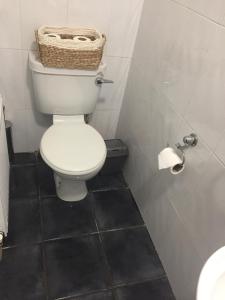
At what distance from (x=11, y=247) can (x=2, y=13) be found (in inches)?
47.5

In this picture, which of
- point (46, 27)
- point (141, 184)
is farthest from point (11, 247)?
point (46, 27)

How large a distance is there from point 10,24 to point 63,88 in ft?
1.36

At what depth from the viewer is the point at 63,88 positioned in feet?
4.92

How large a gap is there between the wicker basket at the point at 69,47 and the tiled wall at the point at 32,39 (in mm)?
62

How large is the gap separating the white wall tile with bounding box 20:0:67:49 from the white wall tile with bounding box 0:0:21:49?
0.03m

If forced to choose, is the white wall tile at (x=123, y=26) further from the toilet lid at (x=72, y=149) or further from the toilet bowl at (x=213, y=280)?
the toilet bowl at (x=213, y=280)

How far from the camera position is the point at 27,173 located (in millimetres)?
1828

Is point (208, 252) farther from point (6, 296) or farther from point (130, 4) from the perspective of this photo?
point (130, 4)

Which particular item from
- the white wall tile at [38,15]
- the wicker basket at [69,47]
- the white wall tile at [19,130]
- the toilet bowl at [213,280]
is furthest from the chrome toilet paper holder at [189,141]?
the white wall tile at [19,130]

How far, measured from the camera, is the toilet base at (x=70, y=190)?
5.38 feet

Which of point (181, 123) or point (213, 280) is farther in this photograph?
point (181, 123)

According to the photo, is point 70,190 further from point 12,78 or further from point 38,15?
point 38,15

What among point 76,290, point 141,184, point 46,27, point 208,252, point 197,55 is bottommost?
point 76,290

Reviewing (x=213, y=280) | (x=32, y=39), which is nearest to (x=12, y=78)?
(x=32, y=39)
